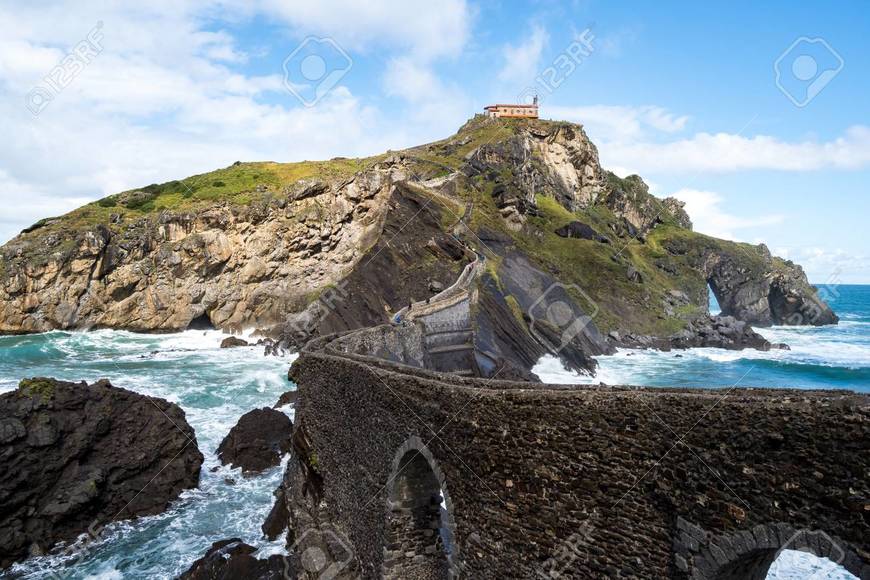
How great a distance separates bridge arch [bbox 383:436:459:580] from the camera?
10.6 meters

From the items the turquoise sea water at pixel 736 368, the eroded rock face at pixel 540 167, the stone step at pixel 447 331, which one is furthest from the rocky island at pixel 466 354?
the turquoise sea water at pixel 736 368

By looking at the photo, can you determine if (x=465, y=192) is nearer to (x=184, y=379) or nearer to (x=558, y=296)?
(x=558, y=296)

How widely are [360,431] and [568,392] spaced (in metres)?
6.22

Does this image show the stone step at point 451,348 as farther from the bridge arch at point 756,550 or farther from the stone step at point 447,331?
the bridge arch at point 756,550

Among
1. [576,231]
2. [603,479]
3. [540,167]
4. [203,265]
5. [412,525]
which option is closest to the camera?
[603,479]

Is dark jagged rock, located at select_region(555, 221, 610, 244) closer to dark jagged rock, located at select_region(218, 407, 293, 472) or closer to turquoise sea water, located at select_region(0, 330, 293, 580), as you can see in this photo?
turquoise sea water, located at select_region(0, 330, 293, 580)

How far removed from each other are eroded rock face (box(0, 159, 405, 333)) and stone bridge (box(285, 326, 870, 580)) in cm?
4667

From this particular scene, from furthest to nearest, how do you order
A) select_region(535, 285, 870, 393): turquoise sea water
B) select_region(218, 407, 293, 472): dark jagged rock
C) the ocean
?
select_region(535, 285, 870, 393): turquoise sea water, select_region(218, 407, 293, 472): dark jagged rock, the ocean

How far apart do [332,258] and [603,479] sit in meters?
52.9

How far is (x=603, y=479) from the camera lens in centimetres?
719

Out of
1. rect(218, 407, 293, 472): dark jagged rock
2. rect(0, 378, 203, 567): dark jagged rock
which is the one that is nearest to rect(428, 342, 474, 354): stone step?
rect(218, 407, 293, 472): dark jagged rock

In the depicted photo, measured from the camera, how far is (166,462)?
792 inches

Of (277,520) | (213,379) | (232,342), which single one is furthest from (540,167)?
(277,520)

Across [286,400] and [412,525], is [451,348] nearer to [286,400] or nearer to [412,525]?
[286,400]
